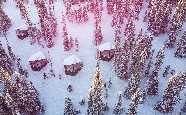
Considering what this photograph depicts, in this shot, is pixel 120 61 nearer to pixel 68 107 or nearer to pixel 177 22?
pixel 68 107

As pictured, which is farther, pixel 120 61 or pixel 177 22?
pixel 177 22

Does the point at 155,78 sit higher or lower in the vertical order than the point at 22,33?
lower

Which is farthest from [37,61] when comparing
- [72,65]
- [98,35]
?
[98,35]

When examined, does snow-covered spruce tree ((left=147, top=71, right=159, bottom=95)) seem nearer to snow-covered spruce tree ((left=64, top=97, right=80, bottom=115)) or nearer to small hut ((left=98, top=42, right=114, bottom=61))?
small hut ((left=98, top=42, right=114, bottom=61))

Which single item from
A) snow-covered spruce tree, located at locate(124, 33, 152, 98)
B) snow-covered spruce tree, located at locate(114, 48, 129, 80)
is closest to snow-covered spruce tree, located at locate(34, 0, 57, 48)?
snow-covered spruce tree, located at locate(114, 48, 129, 80)

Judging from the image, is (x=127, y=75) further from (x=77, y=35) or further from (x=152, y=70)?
(x=77, y=35)

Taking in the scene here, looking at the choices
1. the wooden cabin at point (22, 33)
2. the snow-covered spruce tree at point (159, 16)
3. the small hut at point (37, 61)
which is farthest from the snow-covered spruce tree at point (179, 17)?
the wooden cabin at point (22, 33)

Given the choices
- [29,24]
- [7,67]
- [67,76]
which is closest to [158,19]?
[67,76]

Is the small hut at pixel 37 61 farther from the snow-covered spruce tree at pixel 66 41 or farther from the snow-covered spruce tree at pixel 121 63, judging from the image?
the snow-covered spruce tree at pixel 121 63
